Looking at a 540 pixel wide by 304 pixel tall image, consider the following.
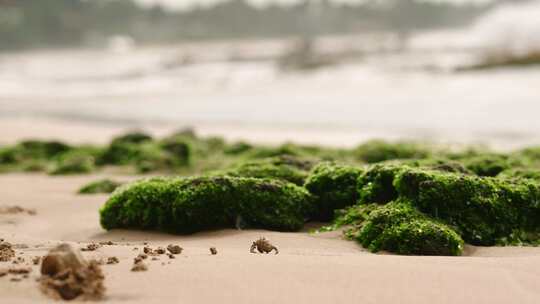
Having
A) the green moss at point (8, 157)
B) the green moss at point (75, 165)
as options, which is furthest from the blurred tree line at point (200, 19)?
the green moss at point (75, 165)

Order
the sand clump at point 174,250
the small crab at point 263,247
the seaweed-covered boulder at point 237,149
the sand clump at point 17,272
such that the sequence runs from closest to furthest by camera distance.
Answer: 1. the sand clump at point 17,272
2. the sand clump at point 174,250
3. the small crab at point 263,247
4. the seaweed-covered boulder at point 237,149

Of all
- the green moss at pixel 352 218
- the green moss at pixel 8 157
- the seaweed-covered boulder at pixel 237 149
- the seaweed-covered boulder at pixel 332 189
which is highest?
the seaweed-covered boulder at pixel 237 149

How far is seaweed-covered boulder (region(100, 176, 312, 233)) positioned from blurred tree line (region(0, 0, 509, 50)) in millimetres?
109398

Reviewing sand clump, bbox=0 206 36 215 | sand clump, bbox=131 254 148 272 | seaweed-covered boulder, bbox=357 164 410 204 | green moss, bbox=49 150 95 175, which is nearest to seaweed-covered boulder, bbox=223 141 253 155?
green moss, bbox=49 150 95 175

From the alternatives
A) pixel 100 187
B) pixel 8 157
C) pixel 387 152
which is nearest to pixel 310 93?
pixel 8 157

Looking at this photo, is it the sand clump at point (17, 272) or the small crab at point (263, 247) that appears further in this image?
the small crab at point (263, 247)

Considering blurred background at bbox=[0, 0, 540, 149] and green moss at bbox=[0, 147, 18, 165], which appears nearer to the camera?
green moss at bbox=[0, 147, 18, 165]

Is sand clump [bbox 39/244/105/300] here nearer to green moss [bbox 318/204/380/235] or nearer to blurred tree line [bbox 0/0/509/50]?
green moss [bbox 318/204/380/235]

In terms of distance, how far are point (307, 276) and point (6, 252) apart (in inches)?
63.6

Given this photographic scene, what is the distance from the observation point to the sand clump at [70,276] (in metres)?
2.88

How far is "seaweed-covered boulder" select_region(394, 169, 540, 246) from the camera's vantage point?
4.38m

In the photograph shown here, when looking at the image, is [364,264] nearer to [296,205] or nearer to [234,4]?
[296,205]

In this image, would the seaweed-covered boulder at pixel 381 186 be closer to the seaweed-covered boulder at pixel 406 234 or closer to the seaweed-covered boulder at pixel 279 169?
the seaweed-covered boulder at pixel 406 234

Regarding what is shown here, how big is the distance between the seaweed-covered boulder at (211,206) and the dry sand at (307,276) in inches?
18.4
